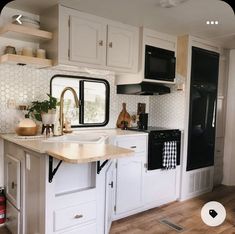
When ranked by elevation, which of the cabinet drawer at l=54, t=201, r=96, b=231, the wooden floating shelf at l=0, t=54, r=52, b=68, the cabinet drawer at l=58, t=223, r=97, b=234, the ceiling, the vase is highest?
the ceiling

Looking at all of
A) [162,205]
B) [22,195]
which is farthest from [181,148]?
[22,195]

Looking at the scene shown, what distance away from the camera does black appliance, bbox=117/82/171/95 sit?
3.14 meters

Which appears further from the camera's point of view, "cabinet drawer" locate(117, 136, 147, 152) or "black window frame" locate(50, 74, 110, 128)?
"black window frame" locate(50, 74, 110, 128)

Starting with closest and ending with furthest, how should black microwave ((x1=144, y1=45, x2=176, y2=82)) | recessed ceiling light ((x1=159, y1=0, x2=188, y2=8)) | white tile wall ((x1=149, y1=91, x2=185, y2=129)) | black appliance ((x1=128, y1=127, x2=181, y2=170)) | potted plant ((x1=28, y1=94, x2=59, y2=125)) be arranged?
recessed ceiling light ((x1=159, y1=0, x2=188, y2=8))
potted plant ((x1=28, y1=94, x2=59, y2=125))
black appliance ((x1=128, y1=127, x2=181, y2=170))
black microwave ((x1=144, y1=45, x2=176, y2=82))
white tile wall ((x1=149, y1=91, x2=185, y2=129))

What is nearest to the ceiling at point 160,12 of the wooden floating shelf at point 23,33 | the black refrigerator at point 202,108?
the wooden floating shelf at point 23,33

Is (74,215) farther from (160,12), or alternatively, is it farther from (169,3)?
(160,12)

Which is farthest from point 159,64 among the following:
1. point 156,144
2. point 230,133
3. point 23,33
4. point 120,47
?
point 230,133

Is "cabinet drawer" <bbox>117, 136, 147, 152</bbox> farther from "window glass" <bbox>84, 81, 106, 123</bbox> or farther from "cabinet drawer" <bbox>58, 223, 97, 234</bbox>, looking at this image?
"cabinet drawer" <bbox>58, 223, 97, 234</bbox>

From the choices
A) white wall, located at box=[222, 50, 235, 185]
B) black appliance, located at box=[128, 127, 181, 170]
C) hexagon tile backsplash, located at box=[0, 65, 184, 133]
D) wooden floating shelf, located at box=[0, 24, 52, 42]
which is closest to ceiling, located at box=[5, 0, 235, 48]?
wooden floating shelf, located at box=[0, 24, 52, 42]

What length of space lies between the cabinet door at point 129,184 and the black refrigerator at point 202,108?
90cm

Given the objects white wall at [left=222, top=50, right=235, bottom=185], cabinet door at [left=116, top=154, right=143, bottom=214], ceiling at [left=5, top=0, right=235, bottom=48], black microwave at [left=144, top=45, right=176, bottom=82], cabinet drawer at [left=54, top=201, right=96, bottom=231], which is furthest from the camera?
white wall at [left=222, top=50, right=235, bottom=185]

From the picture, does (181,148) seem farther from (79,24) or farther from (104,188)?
(79,24)

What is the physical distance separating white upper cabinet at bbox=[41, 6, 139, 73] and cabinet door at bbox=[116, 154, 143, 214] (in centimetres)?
111

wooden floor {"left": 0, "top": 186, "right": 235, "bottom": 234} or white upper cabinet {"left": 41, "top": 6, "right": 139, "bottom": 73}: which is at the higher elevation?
white upper cabinet {"left": 41, "top": 6, "right": 139, "bottom": 73}
